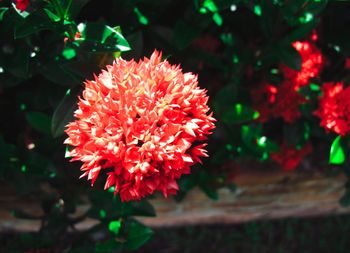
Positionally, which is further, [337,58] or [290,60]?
[337,58]

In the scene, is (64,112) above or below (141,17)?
below

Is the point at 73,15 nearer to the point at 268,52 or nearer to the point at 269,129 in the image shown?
the point at 268,52

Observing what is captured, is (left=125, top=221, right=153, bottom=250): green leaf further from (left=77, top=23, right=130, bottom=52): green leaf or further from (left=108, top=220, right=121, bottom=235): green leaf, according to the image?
(left=77, top=23, right=130, bottom=52): green leaf

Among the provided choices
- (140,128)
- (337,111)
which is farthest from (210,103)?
(140,128)

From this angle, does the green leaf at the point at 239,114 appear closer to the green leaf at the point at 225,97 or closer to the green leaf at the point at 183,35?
the green leaf at the point at 225,97

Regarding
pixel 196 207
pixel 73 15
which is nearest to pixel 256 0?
pixel 73 15

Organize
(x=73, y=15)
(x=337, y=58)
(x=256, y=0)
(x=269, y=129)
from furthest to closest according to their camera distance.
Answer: (x=269, y=129) < (x=337, y=58) < (x=256, y=0) < (x=73, y=15)

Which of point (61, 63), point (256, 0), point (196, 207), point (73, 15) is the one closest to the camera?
point (73, 15)

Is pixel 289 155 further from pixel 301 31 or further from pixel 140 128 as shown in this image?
pixel 140 128
